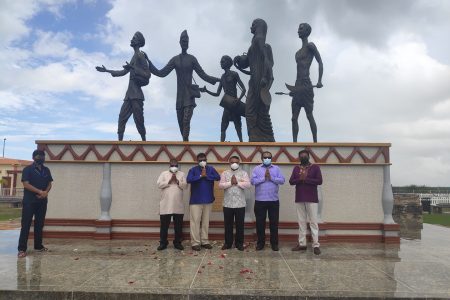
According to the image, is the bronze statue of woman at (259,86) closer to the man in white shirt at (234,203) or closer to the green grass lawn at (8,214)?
the man in white shirt at (234,203)

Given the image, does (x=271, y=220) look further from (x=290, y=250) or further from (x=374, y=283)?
(x=374, y=283)

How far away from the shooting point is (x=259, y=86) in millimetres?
9977

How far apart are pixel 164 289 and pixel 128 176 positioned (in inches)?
184

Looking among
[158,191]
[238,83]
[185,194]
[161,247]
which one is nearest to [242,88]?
[238,83]

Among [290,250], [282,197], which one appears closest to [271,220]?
[290,250]

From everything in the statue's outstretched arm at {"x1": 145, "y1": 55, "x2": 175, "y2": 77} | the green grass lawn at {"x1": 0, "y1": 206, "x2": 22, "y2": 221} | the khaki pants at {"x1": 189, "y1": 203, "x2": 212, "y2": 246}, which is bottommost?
the green grass lawn at {"x1": 0, "y1": 206, "x2": 22, "y2": 221}

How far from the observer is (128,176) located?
8766 millimetres

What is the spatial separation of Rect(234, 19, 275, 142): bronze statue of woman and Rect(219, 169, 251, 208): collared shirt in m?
2.93

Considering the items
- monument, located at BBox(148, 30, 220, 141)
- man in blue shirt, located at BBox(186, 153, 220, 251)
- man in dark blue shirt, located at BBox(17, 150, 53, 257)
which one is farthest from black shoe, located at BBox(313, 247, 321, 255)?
man in dark blue shirt, located at BBox(17, 150, 53, 257)

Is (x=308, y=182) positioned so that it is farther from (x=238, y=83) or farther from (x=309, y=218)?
(x=238, y=83)

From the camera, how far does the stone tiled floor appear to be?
4.37 meters

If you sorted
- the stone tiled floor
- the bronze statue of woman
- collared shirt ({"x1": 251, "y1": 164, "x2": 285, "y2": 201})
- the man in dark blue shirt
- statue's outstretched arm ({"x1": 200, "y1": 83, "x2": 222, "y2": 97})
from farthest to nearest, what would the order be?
statue's outstretched arm ({"x1": 200, "y1": 83, "x2": 222, "y2": 97})
the bronze statue of woman
collared shirt ({"x1": 251, "y1": 164, "x2": 285, "y2": 201})
the man in dark blue shirt
the stone tiled floor

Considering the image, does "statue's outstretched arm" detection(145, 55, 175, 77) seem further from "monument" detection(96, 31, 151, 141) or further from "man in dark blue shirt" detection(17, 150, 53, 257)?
"man in dark blue shirt" detection(17, 150, 53, 257)

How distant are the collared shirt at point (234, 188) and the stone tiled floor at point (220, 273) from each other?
0.89m
